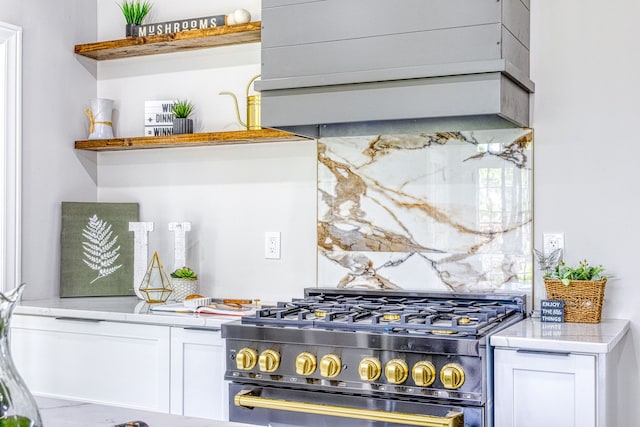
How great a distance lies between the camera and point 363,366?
2252mm

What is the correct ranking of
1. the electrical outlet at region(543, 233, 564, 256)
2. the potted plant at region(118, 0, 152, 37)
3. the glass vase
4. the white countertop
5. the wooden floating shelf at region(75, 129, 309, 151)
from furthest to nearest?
the potted plant at region(118, 0, 152, 37) → the wooden floating shelf at region(75, 129, 309, 151) → the electrical outlet at region(543, 233, 564, 256) → the white countertop → the glass vase

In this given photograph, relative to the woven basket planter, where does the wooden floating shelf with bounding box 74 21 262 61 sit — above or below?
above

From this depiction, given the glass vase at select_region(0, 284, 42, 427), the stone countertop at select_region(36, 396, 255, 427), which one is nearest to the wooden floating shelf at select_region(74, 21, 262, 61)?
the stone countertop at select_region(36, 396, 255, 427)

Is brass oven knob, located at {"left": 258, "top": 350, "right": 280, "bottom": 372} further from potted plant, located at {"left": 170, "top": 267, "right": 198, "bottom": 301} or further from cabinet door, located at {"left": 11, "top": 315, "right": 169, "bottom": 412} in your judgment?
potted plant, located at {"left": 170, "top": 267, "right": 198, "bottom": 301}

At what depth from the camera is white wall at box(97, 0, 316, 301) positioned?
10.6 feet

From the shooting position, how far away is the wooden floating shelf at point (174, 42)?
3172mm

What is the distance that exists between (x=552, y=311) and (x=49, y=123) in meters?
2.40

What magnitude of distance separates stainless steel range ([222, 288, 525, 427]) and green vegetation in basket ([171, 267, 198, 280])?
752mm

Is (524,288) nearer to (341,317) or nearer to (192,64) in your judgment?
(341,317)

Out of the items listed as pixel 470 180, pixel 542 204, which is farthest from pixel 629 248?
pixel 470 180

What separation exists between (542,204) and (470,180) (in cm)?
29

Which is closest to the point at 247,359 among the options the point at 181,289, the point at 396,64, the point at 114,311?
the point at 114,311

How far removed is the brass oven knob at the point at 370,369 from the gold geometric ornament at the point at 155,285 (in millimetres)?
1258

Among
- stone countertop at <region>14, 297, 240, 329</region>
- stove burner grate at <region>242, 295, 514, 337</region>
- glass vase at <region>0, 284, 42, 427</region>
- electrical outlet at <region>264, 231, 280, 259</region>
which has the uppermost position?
electrical outlet at <region>264, 231, 280, 259</region>
